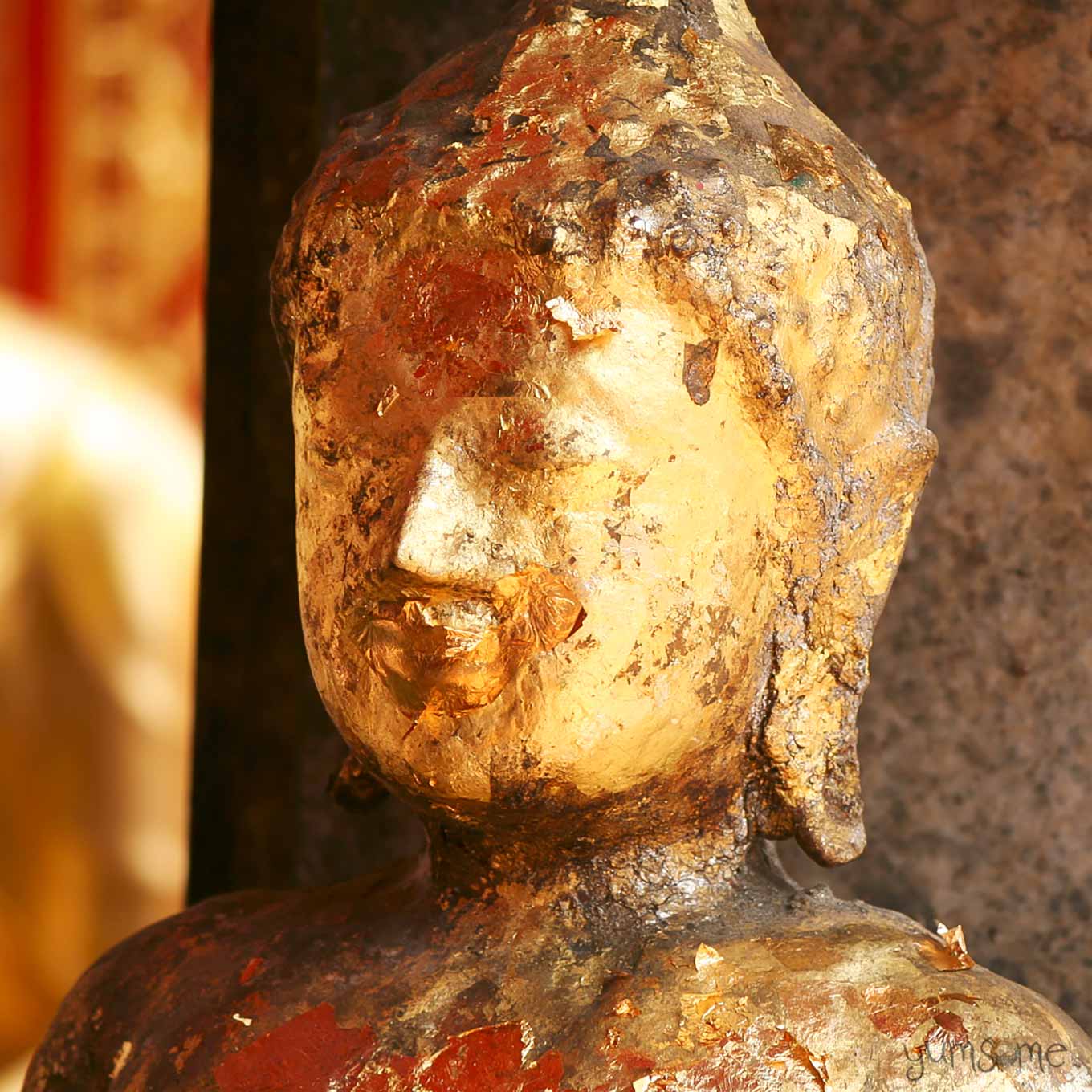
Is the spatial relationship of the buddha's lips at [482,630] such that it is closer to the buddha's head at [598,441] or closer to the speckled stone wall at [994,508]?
the buddha's head at [598,441]

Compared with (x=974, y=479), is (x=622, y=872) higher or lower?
lower

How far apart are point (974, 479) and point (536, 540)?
90 cm

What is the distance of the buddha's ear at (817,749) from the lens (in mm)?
1832

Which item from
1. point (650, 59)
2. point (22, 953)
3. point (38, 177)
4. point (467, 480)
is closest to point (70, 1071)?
point (467, 480)

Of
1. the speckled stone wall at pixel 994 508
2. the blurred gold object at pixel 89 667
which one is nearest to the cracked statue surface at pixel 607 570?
the speckled stone wall at pixel 994 508

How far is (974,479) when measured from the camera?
2369 millimetres

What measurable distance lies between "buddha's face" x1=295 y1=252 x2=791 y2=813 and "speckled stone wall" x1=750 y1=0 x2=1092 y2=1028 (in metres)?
0.70

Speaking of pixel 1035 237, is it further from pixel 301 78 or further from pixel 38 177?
pixel 38 177

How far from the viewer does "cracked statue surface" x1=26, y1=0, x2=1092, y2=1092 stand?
167cm

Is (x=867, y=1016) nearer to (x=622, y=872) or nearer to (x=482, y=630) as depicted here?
(x=622, y=872)

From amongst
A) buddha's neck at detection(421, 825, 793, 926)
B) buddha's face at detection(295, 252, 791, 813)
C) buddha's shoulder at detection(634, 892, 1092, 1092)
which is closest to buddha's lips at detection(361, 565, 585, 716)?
buddha's face at detection(295, 252, 791, 813)

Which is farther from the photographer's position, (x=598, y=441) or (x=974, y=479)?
(x=974, y=479)

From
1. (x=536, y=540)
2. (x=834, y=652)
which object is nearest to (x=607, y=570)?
(x=536, y=540)

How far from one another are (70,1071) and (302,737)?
62 cm
